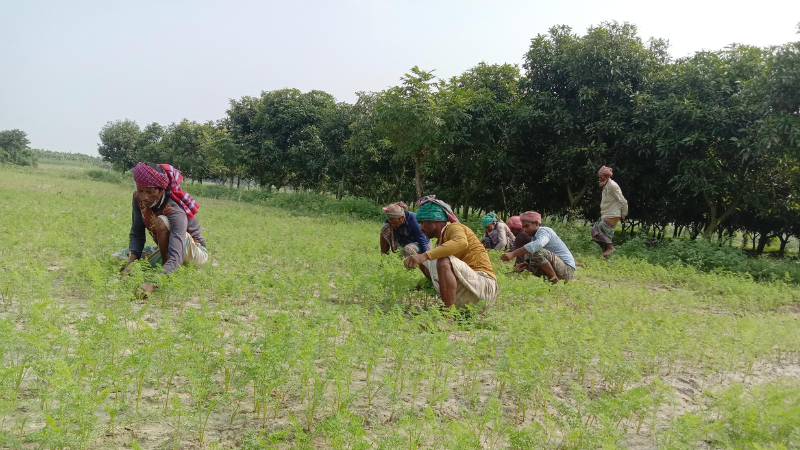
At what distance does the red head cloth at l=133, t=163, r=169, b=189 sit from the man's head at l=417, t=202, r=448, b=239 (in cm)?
304

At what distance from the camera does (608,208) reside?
10852mm

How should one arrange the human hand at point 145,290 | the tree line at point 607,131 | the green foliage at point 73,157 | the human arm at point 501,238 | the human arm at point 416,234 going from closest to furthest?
the human hand at point 145,290 → the human arm at point 416,234 → the human arm at point 501,238 → the tree line at point 607,131 → the green foliage at point 73,157

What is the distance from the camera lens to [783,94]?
11406mm

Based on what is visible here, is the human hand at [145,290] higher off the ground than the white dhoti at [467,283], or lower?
lower

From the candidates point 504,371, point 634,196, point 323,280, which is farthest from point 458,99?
point 504,371

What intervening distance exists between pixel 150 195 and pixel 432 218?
3295mm

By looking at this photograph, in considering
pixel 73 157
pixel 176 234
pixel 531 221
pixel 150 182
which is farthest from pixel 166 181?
pixel 73 157

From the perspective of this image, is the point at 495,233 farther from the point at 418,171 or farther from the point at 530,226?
the point at 418,171

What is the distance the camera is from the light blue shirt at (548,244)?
22.7 ft

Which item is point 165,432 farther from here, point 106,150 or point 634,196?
point 106,150

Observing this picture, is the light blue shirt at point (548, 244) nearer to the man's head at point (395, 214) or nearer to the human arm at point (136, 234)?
the man's head at point (395, 214)

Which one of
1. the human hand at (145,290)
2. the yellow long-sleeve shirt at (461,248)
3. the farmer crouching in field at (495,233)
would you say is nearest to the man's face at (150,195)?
the human hand at (145,290)

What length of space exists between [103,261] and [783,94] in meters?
14.5

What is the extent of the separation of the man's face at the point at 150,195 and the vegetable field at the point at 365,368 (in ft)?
2.89
